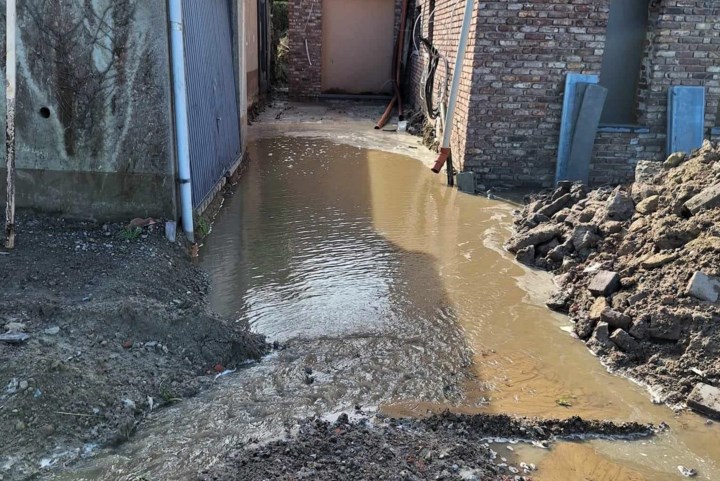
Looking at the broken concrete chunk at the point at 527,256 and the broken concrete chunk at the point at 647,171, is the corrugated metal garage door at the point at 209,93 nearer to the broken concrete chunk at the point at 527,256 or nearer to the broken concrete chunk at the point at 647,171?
the broken concrete chunk at the point at 527,256

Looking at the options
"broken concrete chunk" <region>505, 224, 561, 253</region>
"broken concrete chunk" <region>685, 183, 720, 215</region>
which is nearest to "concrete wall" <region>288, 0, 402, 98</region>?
"broken concrete chunk" <region>505, 224, 561, 253</region>

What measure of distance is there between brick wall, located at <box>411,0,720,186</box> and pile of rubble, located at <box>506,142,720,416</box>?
184 cm

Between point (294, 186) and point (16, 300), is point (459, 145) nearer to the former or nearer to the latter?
point (294, 186)

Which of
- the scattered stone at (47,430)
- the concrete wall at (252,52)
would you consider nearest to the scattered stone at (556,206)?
the scattered stone at (47,430)

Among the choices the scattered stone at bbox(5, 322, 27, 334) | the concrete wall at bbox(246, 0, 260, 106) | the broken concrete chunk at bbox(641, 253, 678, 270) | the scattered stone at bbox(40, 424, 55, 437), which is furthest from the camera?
the concrete wall at bbox(246, 0, 260, 106)

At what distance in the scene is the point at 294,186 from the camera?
763 centimetres

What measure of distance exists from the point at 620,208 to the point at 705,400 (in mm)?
2255

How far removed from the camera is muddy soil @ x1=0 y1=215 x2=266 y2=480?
2.72 meters

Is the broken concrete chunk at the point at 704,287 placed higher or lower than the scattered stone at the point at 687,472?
higher

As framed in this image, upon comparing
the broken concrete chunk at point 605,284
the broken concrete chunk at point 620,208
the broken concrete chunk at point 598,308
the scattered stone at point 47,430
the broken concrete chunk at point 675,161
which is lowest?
the broken concrete chunk at point 598,308

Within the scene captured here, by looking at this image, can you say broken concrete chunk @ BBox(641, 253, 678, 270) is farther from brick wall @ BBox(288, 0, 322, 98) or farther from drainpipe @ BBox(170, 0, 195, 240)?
brick wall @ BBox(288, 0, 322, 98)

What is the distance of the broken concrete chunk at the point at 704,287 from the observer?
3.78 m

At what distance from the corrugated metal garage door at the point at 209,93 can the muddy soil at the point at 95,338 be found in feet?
3.96

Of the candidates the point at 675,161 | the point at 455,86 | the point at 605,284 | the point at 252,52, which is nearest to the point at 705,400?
the point at 605,284
